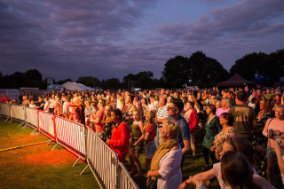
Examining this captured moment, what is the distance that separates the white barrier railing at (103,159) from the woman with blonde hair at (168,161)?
2.19ft

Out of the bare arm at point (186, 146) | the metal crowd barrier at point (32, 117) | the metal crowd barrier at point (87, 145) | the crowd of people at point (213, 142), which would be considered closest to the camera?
the crowd of people at point (213, 142)

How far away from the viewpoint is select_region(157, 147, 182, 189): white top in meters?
2.61

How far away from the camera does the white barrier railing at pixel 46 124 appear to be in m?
8.52

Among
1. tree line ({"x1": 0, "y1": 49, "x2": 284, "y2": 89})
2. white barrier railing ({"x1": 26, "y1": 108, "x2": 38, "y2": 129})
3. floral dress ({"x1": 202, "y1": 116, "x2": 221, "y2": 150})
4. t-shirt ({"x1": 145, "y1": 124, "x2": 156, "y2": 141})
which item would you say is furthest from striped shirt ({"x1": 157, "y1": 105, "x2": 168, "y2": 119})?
tree line ({"x1": 0, "y1": 49, "x2": 284, "y2": 89})

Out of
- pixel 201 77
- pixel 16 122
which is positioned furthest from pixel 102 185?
pixel 201 77

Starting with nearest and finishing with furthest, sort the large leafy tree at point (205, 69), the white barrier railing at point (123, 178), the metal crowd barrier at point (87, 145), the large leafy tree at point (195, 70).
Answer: the white barrier railing at point (123, 178) < the metal crowd barrier at point (87, 145) < the large leafy tree at point (195, 70) < the large leafy tree at point (205, 69)

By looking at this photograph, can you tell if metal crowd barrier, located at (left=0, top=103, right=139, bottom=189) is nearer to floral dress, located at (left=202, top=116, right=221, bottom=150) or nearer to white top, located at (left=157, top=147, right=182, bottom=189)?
white top, located at (left=157, top=147, right=182, bottom=189)

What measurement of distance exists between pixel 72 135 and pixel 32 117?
618 cm

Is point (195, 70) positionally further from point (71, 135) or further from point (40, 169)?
point (40, 169)

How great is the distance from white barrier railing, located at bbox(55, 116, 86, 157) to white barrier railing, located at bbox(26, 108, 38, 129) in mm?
3647

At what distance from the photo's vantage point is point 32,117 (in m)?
11.2

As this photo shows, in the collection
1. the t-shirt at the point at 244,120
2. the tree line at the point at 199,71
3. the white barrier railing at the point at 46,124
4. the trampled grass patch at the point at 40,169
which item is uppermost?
the tree line at the point at 199,71

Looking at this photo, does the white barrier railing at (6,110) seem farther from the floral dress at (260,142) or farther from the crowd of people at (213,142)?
the floral dress at (260,142)

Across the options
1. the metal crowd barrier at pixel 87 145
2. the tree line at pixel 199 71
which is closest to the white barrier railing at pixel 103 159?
the metal crowd barrier at pixel 87 145
